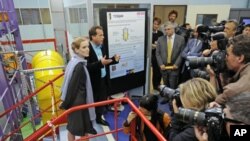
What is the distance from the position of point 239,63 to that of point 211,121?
1.01 meters

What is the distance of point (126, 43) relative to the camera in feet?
10.6

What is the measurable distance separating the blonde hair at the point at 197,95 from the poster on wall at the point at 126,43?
183cm

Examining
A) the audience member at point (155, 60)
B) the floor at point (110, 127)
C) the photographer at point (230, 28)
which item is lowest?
the floor at point (110, 127)

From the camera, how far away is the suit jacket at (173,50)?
11.2 ft

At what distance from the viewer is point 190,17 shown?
5.23 m

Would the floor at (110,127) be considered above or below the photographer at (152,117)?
below

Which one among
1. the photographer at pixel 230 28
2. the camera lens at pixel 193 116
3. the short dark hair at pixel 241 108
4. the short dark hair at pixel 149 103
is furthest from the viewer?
the photographer at pixel 230 28

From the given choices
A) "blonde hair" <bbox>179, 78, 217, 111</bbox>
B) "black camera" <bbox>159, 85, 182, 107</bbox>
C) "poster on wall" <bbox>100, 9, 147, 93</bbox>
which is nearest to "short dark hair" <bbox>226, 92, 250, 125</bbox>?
"blonde hair" <bbox>179, 78, 217, 111</bbox>

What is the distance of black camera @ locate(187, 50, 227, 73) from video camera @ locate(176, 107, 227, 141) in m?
1.04

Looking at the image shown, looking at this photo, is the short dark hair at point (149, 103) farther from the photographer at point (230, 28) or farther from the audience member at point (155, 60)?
the audience member at point (155, 60)

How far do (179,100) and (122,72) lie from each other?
190cm

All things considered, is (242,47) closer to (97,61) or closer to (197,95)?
(197,95)

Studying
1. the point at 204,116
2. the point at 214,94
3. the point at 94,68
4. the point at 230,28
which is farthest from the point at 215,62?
the point at 94,68

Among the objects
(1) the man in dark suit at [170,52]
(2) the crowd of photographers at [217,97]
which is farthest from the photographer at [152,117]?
(1) the man in dark suit at [170,52]
